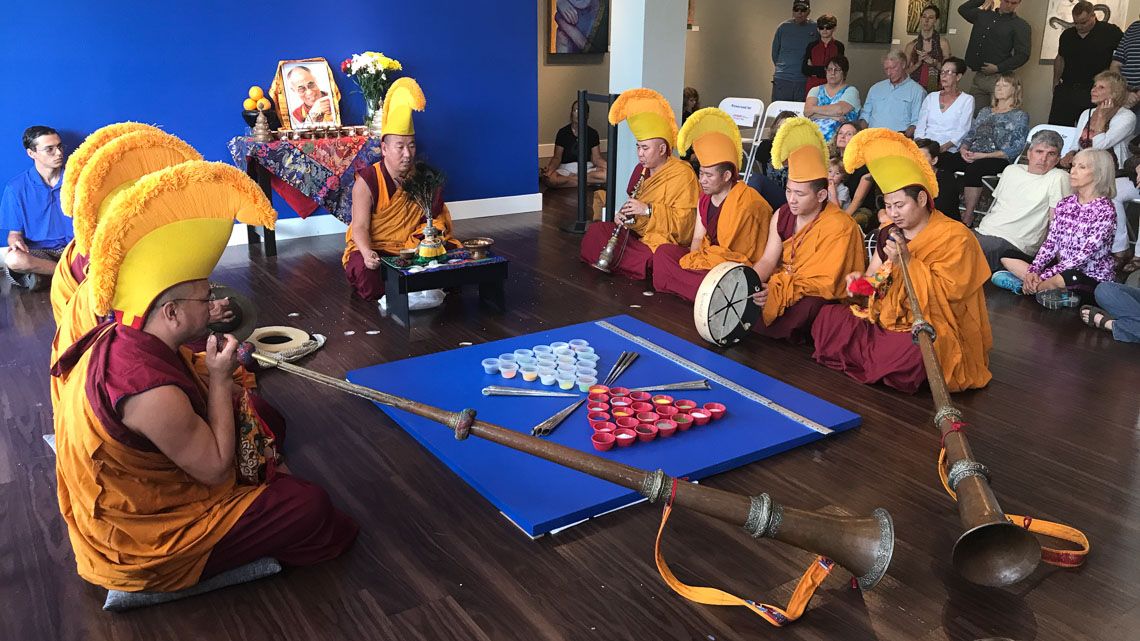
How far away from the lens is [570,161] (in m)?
10.2

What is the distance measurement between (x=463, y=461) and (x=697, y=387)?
119 cm

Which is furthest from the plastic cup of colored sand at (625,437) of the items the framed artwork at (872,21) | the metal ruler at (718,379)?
the framed artwork at (872,21)

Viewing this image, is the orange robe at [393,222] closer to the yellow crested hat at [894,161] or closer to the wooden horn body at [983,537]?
the yellow crested hat at [894,161]

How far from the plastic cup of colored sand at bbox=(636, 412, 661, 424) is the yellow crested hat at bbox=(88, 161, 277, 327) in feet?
5.92

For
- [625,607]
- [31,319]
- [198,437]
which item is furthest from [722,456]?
[31,319]

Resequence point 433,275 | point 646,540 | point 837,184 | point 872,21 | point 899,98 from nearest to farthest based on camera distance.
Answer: point 646,540 < point 433,275 < point 837,184 < point 899,98 < point 872,21

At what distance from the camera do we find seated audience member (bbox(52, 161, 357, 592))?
2.27 metres

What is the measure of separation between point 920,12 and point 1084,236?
6.70 metres

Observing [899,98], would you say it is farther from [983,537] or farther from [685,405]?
[983,537]

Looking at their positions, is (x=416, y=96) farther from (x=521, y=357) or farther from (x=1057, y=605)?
(x=1057, y=605)

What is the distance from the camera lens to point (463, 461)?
3.34m

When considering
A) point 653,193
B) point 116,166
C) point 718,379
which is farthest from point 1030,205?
point 116,166

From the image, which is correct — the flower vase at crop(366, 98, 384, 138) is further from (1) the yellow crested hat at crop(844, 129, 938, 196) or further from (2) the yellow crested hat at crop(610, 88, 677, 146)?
(1) the yellow crested hat at crop(844, 129, 938, 196)

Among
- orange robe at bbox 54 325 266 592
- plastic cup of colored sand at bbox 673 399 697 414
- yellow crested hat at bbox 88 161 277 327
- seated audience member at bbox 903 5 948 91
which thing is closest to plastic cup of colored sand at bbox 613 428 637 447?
plastic cup of colored sand at bbox 673 399 697 414
